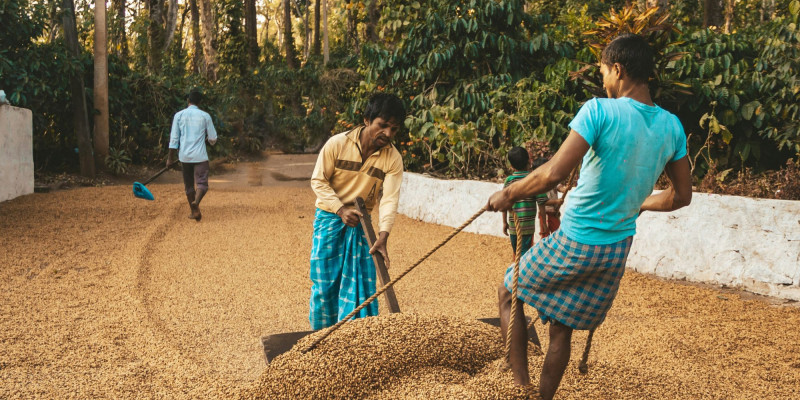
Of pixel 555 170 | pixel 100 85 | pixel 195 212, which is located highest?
pixel 100 85

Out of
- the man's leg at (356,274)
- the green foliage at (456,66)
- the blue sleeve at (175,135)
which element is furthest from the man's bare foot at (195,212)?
the man's leg at (356,274)

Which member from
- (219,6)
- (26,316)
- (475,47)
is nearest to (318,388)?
(26,316)

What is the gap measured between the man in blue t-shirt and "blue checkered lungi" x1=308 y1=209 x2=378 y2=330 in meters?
1.15

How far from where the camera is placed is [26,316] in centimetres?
418

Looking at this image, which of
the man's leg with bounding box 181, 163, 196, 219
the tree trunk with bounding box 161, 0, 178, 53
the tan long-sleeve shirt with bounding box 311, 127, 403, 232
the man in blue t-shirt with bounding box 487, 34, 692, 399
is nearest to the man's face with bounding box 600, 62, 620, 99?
the man in blue t-shirt with bounding box 487, 34, 692, 399

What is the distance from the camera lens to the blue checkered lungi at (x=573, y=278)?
2.21 metres

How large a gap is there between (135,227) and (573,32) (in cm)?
706

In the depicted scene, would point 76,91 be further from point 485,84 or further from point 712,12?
point 712,12

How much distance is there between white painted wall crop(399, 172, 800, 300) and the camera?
4758mm

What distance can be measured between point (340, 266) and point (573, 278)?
1.49 meters

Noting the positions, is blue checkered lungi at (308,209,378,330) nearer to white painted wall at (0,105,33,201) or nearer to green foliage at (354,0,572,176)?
green foliage at (354,0,572,176)

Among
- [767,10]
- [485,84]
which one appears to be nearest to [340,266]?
[485,84]

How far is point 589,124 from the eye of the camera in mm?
2072

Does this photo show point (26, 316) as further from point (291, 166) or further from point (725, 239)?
point (291, 166)
